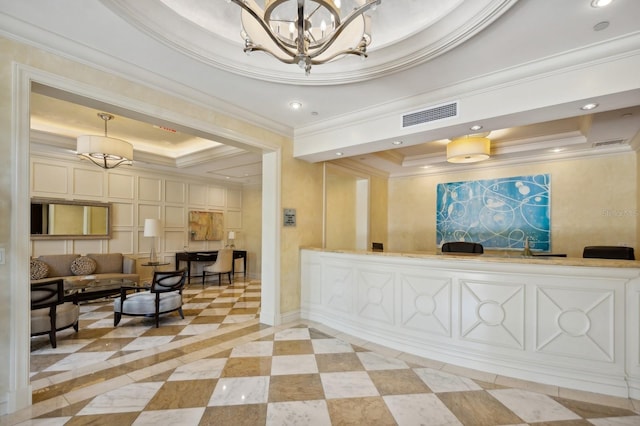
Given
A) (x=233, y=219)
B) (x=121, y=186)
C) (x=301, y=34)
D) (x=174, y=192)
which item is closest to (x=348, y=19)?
(x=301, y=34)

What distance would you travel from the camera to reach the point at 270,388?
2.70m

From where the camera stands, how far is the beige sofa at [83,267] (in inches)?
213

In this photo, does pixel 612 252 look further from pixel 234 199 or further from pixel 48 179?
pixel 48 179

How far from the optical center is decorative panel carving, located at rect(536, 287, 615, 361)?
2588mm

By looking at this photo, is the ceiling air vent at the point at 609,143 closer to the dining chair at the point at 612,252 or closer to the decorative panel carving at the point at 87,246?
the dining chair at the point at 612,252

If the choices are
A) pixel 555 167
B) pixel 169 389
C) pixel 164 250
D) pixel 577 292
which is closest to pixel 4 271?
pixel 169 389

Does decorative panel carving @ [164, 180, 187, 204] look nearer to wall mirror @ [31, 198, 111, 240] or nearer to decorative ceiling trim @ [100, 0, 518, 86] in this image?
wall mirror @ [31, 198, 111, 240]

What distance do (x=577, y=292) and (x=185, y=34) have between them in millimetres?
3993

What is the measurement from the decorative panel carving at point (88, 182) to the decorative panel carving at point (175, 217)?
4.79ft

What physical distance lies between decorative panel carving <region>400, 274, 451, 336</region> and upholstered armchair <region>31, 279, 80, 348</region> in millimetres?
3895

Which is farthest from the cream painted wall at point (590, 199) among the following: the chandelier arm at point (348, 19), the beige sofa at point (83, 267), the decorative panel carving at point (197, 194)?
the beige sofa at point (83, 267)

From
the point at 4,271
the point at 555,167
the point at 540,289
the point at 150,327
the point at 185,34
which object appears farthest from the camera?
the point at 555,167

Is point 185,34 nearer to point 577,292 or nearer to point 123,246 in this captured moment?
point 577,292

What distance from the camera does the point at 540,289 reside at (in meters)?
2.81
